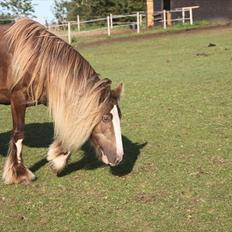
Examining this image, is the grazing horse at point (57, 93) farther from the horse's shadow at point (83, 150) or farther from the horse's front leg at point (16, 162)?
the horse's shadow at point (83, 150)

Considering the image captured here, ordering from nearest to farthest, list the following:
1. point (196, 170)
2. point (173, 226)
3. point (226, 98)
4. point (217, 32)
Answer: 1. point (173, 226)
2. point (196, 170)
3. point (226, 98)
4. point (217, 32)

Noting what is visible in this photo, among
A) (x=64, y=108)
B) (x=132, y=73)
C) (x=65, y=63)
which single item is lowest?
(x=132, y=73)

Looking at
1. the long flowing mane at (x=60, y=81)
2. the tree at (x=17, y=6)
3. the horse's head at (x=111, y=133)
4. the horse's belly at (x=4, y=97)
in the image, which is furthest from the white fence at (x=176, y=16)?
the horse's head at (x=111, y=133)

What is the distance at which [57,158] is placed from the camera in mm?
6191

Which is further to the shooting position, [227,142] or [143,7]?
[143,7]

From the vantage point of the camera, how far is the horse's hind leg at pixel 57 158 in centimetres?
617

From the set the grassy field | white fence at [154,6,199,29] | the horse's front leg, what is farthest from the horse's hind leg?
white fence at [154,6,199,29]

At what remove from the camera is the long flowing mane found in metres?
5.48

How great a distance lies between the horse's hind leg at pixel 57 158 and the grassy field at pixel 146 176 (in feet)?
0.46

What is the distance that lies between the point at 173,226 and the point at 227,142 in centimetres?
297

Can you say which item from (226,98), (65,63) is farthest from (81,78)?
(226,98)

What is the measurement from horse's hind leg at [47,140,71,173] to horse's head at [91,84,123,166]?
74 cm

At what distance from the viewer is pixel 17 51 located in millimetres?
5812

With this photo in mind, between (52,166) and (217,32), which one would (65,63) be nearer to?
(52,166)
